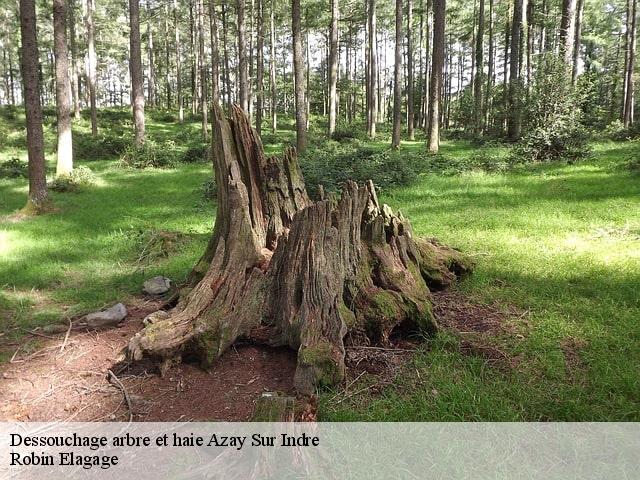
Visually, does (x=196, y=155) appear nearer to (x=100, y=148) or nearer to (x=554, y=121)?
(x=100, y=148)

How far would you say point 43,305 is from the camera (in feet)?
20.6

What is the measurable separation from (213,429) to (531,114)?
15971 millimetres

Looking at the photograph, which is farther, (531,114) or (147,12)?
(147,12)

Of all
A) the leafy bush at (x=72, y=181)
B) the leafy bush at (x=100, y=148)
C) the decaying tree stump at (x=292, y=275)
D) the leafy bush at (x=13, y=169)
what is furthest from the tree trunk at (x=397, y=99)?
the decaying tree stump at (x=292, y=275)

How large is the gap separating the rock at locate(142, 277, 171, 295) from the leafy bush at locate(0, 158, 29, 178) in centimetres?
1608

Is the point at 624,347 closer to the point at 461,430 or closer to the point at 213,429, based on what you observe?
the point at 461,430

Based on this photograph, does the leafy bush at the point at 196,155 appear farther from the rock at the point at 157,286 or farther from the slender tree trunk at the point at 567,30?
the rock at the point at 157,286

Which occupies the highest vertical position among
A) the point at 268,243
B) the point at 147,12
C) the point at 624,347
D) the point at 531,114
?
the point at 147,12

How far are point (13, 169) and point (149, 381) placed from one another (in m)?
19.8

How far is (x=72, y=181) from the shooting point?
50.9ft

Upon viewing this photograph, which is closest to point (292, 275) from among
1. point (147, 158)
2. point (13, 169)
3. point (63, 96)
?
point (63, 96)

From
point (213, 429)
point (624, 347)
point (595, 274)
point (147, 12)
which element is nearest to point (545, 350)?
point (624, 347)

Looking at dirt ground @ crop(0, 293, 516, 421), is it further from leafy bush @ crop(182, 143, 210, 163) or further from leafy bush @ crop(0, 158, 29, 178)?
leafy bush @ crop(182, 143, 210, 163)

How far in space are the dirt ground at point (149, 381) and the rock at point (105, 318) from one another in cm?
38
